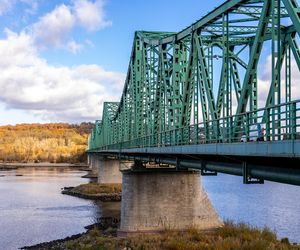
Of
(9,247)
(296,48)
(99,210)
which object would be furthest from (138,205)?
(99,210)

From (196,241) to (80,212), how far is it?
2260 centimetres

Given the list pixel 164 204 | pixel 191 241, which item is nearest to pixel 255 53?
pixel 191 241

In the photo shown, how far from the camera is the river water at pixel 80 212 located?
36375mm

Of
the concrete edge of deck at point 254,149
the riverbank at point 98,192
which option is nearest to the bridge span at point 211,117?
the concrete edge of deck at point 254,149

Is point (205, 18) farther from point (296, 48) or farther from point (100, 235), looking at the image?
point (100, 235)

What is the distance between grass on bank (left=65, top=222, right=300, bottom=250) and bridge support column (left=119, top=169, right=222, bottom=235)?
110 cm

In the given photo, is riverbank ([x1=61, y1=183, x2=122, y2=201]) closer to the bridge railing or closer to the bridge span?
the bridge span

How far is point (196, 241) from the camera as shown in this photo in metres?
27.4

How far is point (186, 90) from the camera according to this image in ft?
91.8

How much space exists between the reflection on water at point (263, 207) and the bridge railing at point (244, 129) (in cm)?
1041

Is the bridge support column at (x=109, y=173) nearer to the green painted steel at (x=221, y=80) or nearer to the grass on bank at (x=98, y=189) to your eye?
the grass on bank at (x=98, y=189)

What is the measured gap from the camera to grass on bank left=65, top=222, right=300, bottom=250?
82.4 feet

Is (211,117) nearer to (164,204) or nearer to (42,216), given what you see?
(164,204)

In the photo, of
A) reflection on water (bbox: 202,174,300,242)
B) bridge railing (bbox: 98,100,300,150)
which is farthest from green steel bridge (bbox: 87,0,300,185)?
reflection on water (bbox: 202,174,300,242)
